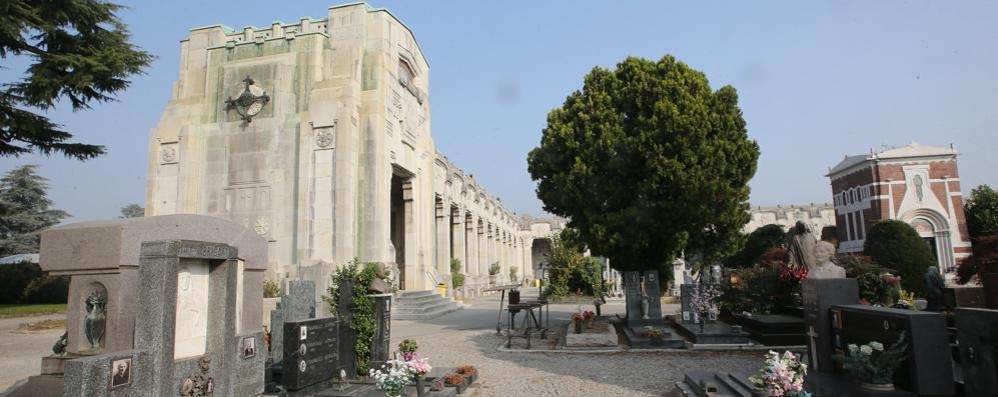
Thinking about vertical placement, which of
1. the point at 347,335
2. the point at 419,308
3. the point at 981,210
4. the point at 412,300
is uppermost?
the point at 981,210

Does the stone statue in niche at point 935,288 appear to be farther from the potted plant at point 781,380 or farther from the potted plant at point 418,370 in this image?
the potted plant at point 418,370

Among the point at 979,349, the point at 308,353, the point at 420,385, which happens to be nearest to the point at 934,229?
the point at 979,349

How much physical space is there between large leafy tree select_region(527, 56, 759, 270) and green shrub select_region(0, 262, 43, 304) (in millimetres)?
25771

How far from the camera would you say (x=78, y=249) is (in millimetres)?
6594

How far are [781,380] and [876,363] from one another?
1329 mm

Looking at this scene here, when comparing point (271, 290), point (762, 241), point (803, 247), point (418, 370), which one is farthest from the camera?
point (762, 241)

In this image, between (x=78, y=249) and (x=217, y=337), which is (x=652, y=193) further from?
(x=78, y=249)

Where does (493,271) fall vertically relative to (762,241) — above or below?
below

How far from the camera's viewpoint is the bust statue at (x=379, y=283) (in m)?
8.88

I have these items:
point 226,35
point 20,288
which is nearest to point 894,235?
point 226,35

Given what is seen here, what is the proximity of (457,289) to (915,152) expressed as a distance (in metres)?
36.6

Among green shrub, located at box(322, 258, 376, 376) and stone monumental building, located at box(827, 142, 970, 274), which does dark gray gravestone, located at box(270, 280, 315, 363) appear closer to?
green shrub, located at box(322, 258, 376, 376)

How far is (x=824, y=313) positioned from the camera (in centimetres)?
721

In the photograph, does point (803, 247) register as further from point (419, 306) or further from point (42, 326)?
point (42, 326)
